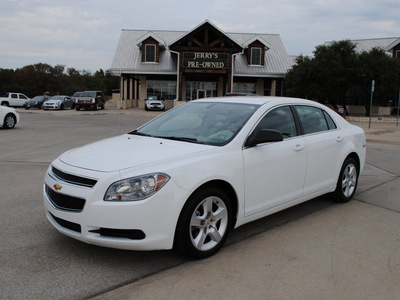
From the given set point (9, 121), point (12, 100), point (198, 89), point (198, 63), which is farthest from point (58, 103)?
point (9, 121)

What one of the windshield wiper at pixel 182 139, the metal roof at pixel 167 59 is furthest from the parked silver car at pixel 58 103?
the windshield wiper at pixel 182 139

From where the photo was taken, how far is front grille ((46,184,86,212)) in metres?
3.41

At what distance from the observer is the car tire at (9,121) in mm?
16625

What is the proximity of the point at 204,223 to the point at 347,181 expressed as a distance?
9.83 feet

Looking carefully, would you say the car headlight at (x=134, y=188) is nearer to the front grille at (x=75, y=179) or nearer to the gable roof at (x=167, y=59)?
the front grille at (x=75, y=179)

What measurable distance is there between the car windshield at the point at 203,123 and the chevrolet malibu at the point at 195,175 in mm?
12

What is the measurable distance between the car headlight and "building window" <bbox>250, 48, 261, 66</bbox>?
1466 inches

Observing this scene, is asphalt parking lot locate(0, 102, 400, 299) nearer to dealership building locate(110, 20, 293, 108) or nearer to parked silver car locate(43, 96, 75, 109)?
dealership building locate(110, 20, 293, 108)

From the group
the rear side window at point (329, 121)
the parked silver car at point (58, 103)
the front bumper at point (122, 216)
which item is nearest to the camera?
the front bumper at point (122, 216)

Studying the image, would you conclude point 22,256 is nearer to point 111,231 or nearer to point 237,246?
point 111,231

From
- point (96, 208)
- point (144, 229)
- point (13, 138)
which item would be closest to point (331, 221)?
point (144, 229)

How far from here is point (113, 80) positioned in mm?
105000

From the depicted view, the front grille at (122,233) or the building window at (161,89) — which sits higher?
the building window at (161,89)

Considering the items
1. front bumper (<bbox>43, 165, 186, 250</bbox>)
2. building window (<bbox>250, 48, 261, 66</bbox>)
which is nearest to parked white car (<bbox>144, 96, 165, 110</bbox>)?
building window (<bbox>250, 48, 261, 66</bbox>)
